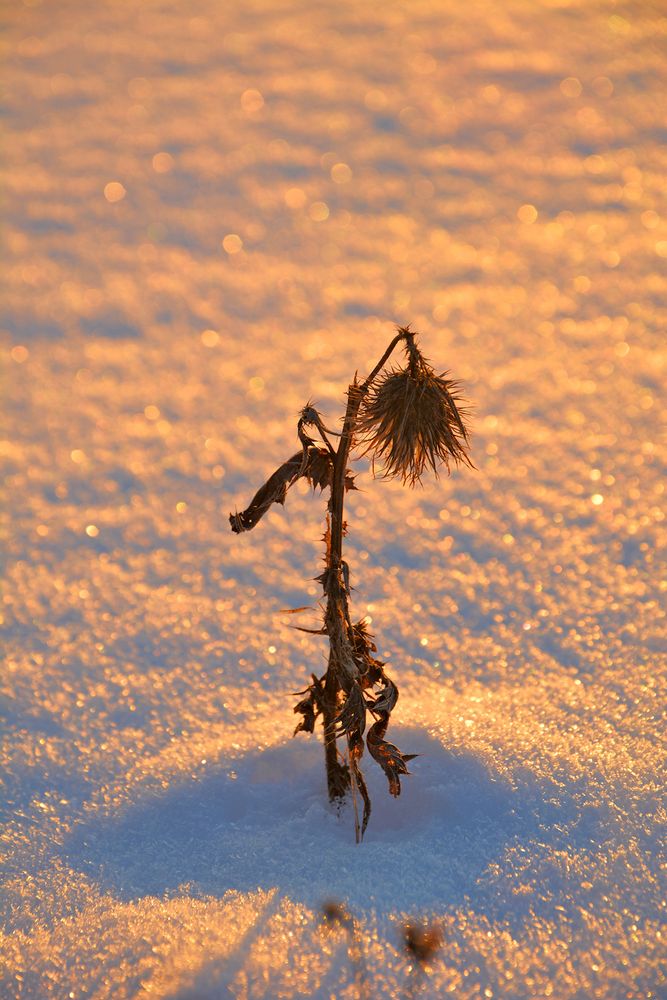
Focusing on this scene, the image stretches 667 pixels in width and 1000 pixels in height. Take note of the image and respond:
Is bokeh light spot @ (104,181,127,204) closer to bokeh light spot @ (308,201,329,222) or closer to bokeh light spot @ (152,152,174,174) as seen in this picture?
bokeh light spot @ (152,152,174,174)

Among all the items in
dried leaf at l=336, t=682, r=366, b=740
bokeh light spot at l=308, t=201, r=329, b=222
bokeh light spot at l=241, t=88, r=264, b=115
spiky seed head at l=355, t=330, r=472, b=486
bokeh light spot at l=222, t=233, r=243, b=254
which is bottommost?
dried leaf at l=336, t=682, r=366, b=740

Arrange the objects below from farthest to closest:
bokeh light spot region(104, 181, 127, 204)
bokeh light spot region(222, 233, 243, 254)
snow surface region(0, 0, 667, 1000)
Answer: bokeh light spot region(104, 181, 127, 204), bokeh light spot region(222, 233, 243, 254), snow surface region(0, 0, 667, 1000)

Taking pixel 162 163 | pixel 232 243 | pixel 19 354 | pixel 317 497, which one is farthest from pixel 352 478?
pixel 162 163

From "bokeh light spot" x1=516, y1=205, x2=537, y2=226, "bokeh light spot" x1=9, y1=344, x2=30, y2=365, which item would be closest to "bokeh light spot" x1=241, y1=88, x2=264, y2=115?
"bokeh light spot" x1=516, y1=205, x2=537, y2=226

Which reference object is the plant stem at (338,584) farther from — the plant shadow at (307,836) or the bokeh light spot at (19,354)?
the bokeh light spot at (19,354)

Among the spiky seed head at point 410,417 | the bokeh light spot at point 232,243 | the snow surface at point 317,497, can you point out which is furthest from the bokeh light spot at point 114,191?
the spiky seed head at point 410,417

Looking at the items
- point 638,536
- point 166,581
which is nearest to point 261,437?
point 166,581

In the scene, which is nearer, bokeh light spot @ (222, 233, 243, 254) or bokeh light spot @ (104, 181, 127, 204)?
bokeh light spot @ (222, 233, 243, 254)

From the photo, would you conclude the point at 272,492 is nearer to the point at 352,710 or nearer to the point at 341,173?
the point at 352,710
